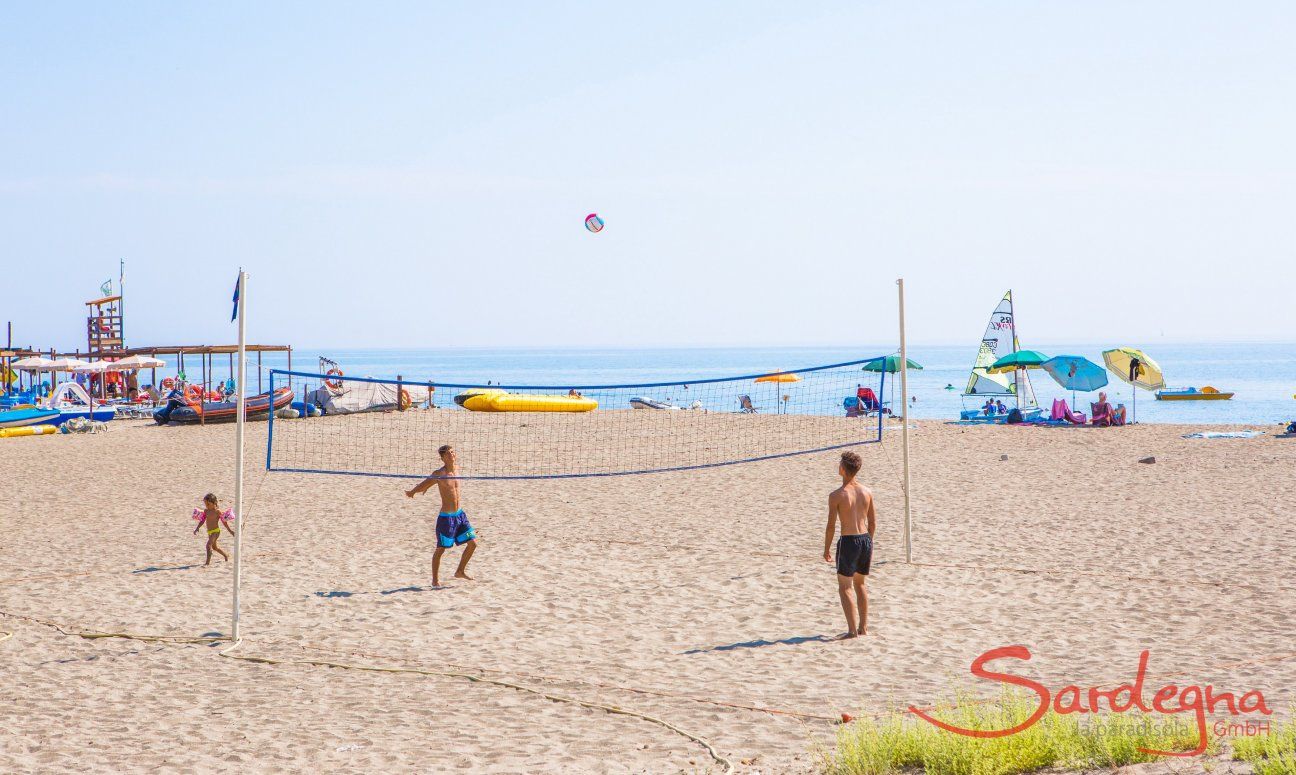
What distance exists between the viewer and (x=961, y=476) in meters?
16.3

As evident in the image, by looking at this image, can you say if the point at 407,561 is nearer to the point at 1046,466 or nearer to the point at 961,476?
the point at 961,476

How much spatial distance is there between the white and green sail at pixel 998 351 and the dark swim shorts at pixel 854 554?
2994cm

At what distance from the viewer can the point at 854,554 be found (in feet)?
23.6

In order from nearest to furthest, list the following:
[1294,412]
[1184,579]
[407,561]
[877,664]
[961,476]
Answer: [877,664] < [1184,579] < [407,561] < [961,476] < [1294,412]

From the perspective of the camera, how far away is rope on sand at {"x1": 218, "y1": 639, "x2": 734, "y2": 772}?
518 centimetres

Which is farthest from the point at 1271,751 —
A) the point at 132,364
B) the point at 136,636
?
the point at 132,364

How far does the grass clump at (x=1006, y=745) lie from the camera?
4.39 m

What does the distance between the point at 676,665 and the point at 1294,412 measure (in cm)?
5145

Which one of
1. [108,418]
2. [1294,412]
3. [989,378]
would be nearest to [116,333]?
[108,418]

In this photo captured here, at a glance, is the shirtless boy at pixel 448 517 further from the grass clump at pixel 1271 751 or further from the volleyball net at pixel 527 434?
the grass clump at pixel 1271 751

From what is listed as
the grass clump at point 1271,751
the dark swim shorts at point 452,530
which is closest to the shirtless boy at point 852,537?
the grass clump at point 1271,751

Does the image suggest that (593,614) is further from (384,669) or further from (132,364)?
(132,364)

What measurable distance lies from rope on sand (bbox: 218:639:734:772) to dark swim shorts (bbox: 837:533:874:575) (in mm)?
2126

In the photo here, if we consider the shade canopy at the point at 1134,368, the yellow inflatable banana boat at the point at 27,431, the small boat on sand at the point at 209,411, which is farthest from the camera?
the shade canopy at the point at 1134,368
